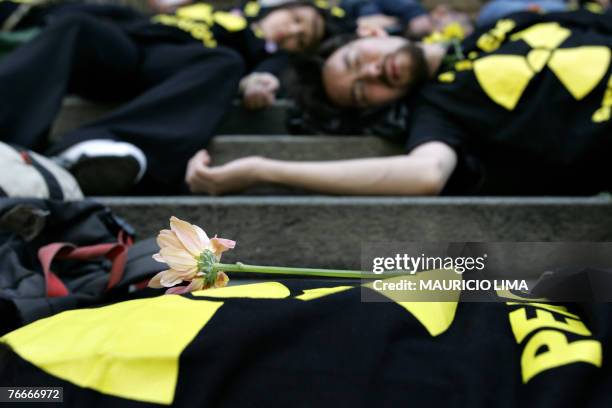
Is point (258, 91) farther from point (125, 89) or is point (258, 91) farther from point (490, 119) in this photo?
point (490, 119)

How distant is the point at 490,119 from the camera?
5.43 feet

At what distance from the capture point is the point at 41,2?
8.16 feet

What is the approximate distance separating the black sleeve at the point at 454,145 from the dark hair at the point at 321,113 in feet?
0.42

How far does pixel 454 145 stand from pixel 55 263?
1.11 metres

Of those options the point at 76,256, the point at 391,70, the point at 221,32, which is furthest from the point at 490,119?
the point at 221,32

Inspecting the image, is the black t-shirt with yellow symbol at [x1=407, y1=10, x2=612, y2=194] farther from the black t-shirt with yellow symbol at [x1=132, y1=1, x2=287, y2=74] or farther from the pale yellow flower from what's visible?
the pale yellow flower

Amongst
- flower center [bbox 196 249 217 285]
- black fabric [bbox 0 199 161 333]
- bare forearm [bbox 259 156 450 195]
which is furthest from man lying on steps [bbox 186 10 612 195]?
flower center [bbox 196 249 217 285]

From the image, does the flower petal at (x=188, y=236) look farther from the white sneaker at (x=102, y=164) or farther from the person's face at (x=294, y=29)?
the person's face at (x=294, y=29)

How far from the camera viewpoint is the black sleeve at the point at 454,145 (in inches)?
64.5

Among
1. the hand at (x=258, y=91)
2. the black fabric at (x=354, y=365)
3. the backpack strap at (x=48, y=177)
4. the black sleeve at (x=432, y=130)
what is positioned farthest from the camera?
the hand at (x=258, y=91)

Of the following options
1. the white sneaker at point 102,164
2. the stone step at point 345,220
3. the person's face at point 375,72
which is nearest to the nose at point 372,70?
the person's face at point 375,72

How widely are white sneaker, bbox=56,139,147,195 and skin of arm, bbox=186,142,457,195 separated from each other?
16 centimetres

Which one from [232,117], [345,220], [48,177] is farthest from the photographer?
[232,117]

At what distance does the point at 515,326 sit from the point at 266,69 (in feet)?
6.08
